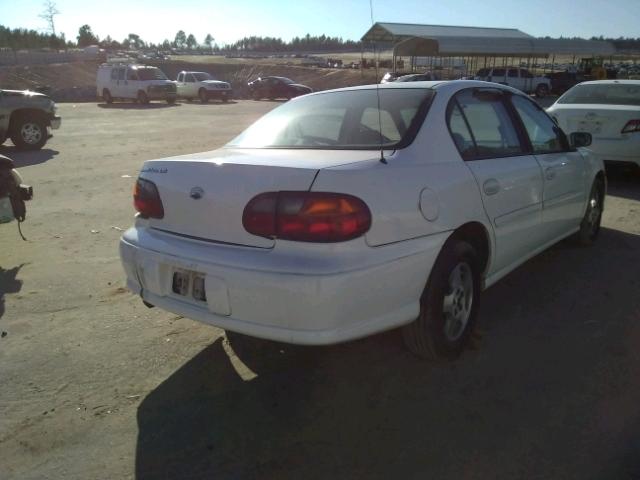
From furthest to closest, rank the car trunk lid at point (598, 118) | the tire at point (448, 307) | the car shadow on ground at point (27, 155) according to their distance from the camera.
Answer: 1. the car shadow on ground at point (27, 155)
2. the car trunk lid at point (598, 118)
3. the tire at point (448, 307)

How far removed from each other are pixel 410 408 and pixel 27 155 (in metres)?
11.5

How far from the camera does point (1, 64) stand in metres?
55.8

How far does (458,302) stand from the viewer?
3.23 meters

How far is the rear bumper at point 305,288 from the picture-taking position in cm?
244

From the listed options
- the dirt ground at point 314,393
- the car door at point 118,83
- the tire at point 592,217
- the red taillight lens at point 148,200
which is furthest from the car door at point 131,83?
the red taillight lens at point 148,200

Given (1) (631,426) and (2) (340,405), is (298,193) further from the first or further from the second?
(1) (631,426)

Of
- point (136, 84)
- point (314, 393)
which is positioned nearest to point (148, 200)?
point (314, 393)

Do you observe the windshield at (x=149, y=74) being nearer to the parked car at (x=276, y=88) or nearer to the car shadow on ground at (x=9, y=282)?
the parked car at (x=276, y=88)

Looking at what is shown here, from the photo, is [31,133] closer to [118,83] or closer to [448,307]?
[448,307]

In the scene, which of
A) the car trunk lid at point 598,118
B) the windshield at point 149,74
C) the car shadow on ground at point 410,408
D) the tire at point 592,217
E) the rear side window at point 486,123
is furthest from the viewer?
the windshield at point 149,74

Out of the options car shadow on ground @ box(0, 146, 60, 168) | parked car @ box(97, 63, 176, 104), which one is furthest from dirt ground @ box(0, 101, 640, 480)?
parked car @ box(97, 63, 176, 104)

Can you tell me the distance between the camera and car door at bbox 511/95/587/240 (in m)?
4.08

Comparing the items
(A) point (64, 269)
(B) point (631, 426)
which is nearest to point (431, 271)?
(B) point (631, 426)

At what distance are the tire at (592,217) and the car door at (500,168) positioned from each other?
4.45 ft
